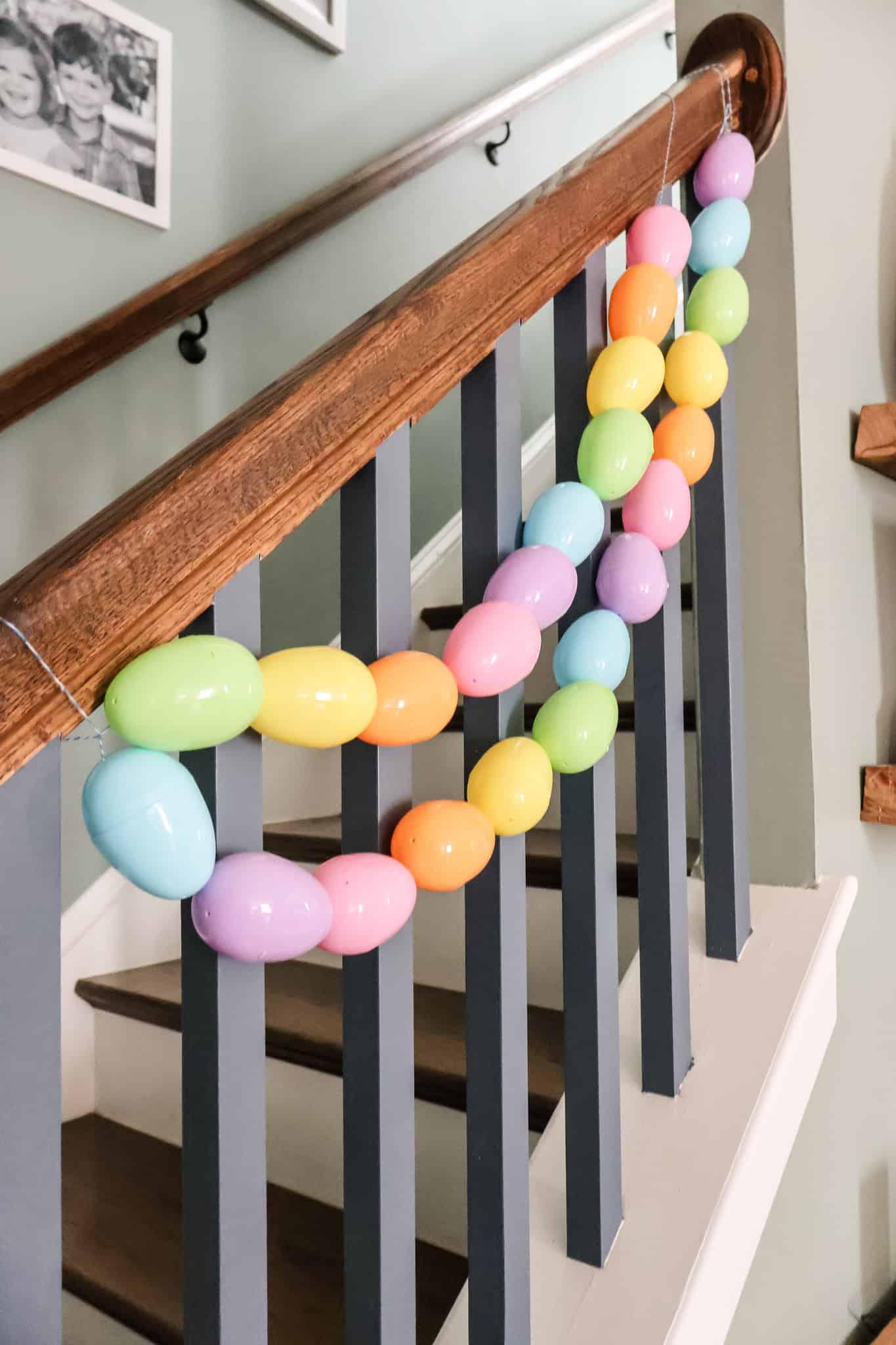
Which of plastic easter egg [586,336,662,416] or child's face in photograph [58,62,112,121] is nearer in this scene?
plastic easter egg [586,336,662,416]

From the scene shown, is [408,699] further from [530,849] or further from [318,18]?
[318,18]

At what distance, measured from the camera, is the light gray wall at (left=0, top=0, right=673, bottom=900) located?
147cm

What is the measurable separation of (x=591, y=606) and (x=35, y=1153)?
59cm

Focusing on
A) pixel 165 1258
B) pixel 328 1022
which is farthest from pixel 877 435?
pixel 165 1258

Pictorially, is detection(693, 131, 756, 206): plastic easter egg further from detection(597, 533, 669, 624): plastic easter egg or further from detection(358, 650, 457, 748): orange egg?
detection(358, 650, 457, 748): orange egg

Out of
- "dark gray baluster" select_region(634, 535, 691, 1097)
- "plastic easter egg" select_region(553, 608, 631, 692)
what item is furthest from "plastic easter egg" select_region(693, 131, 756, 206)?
"plastic easter egg" select_region(553, 608, 631, 692)

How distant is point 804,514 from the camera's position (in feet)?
3.43

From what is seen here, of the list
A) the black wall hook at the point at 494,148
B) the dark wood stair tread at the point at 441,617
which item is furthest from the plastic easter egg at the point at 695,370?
the black wall hook at the point at 494,148

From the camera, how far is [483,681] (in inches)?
26.6

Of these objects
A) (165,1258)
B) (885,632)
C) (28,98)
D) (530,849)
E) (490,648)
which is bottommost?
(165,1258)

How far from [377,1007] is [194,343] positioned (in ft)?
4.42

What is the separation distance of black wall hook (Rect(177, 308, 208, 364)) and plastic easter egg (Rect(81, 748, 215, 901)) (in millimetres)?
1341

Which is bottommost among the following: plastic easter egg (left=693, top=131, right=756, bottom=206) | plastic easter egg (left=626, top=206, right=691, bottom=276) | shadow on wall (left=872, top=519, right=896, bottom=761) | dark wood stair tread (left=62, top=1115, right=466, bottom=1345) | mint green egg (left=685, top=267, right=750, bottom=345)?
dark wood stair tread (left=62, top=1115, right=466, bottom=1345)

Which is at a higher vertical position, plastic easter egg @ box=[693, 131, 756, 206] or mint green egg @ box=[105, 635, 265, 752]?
plastic easter egg @ box=[693, 131, 756, 206]
